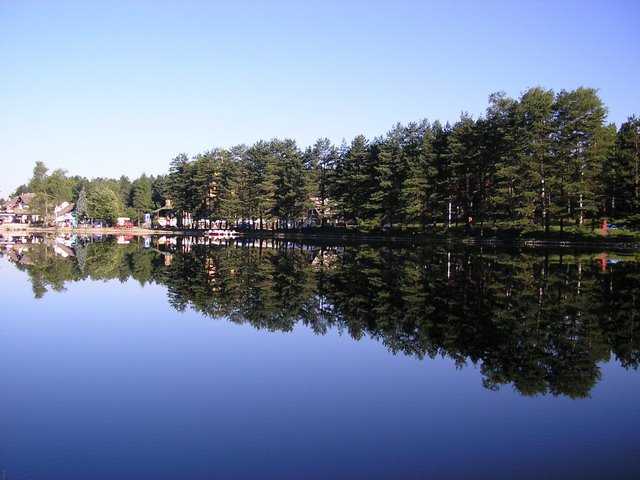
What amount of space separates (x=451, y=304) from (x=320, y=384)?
8.62 m

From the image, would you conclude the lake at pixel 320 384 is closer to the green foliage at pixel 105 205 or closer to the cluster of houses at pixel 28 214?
the green foliage at pixel 105 205

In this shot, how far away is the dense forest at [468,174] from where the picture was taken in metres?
48.6

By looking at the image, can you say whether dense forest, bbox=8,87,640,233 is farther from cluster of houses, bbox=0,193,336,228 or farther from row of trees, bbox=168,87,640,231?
cluster of houses, bbox=0,193,336,228

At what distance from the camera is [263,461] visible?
6.35 meters

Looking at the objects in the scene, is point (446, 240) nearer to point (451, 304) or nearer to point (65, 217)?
point (451, 304)

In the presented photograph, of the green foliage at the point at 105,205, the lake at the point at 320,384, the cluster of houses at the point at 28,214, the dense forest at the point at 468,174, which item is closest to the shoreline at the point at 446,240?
the dense forest at the point at 468,174

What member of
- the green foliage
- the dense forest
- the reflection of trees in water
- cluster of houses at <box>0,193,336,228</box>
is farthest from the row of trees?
the green foliage

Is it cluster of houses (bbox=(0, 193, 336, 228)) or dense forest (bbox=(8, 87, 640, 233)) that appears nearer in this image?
dense forest (bbox=(8, 87, 640, 233))

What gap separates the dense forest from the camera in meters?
48.6

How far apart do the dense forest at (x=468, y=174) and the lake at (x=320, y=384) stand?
3180 centimetres

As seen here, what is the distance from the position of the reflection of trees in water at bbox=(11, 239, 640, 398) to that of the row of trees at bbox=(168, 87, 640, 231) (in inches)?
789

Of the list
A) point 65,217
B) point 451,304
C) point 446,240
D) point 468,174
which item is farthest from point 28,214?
point 451,304

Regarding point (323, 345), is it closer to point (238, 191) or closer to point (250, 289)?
point (250, 289)

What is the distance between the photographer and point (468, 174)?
5438 centimetres
